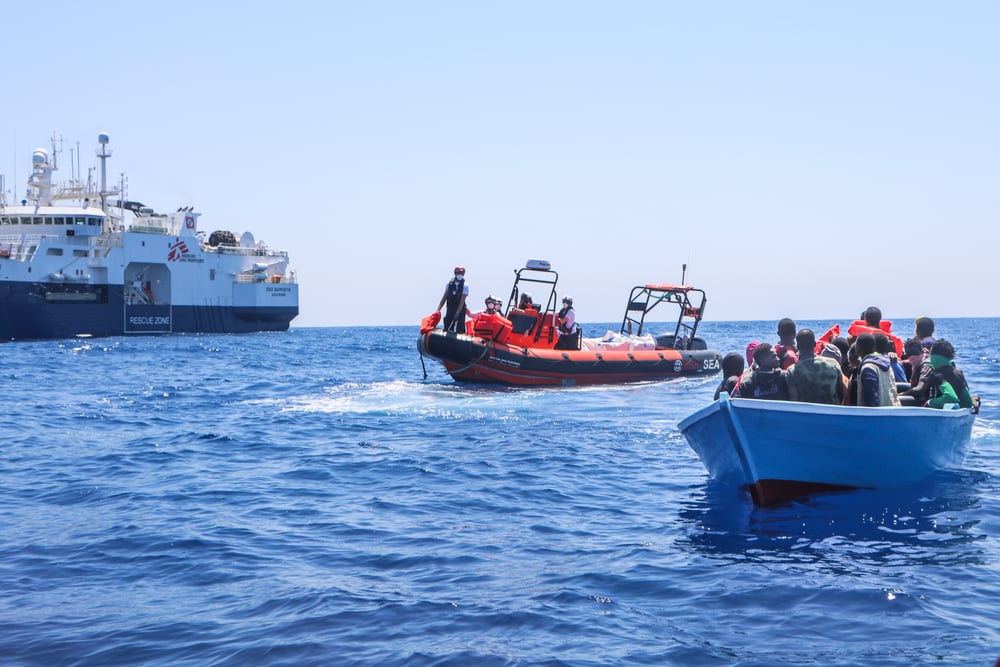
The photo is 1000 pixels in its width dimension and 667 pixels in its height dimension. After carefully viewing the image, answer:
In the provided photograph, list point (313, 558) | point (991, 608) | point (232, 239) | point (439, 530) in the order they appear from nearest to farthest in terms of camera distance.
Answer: point (991, 608) < point (313, 558) < point (439, 530) < point (232, 239)

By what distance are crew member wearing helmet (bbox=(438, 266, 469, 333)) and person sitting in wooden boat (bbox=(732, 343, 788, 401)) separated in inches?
423

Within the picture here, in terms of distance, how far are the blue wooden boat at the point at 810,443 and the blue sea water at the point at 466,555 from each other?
8.3 inches

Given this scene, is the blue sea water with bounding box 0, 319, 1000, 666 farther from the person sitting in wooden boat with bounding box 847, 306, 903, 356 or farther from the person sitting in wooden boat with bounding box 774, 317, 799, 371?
the person sitting in wooden boat with bounding box 847, 306, 903, 356

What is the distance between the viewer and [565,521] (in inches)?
296

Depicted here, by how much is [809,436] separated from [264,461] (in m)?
6.01

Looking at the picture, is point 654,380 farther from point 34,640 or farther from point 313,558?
point 34,640

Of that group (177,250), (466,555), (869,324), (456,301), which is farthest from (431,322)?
(177,250)

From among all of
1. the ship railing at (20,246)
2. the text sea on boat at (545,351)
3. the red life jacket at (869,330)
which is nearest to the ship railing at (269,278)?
the ship railing at (20,246)

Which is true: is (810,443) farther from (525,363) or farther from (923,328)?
(525,363)

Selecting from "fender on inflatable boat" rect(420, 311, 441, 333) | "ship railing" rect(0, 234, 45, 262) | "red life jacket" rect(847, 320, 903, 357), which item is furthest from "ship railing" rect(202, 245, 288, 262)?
"red life jacket" rect(847, 320, 903, 357)

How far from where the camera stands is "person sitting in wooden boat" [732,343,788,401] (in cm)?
810

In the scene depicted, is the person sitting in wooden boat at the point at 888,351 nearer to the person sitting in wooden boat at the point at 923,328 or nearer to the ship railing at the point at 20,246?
the person sitting in wooden boat at the point at 923,328

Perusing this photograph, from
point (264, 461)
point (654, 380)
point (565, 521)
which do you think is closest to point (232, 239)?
point (654, 380)

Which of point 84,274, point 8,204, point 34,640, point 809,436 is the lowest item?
point 34,640
